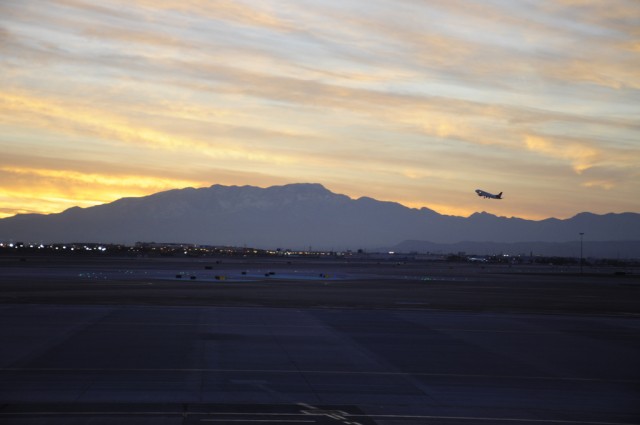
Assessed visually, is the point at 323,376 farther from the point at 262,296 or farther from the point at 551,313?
the point at 262,296

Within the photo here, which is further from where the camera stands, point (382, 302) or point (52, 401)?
point (382, 302)

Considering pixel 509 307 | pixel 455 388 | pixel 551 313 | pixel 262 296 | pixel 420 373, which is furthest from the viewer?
pixel 262 296

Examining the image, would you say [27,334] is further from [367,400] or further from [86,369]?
[367,400]

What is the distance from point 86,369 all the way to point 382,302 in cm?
2585

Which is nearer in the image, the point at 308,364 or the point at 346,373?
the point at 346,373

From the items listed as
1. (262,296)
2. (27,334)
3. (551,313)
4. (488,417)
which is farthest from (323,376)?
(262,296)

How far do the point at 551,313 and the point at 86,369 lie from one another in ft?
87.3

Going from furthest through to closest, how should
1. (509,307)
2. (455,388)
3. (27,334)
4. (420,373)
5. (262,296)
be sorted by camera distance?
1. (262,296)
2. (509,307)
3. (27,334)
4. (420,373)
5. (455,388)

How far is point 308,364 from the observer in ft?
69.3

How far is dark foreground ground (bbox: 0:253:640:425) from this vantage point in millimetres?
15516

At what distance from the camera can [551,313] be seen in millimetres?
39469

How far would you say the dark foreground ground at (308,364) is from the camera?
15.5m

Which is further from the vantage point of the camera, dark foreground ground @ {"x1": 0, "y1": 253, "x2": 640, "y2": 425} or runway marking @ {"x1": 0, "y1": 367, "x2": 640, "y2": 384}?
runway marking @ {"x1": 0, "y1": 367, "x2": 640, "y2": 384}

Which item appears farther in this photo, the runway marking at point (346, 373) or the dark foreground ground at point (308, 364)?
the runway marking at point (346, 373)
